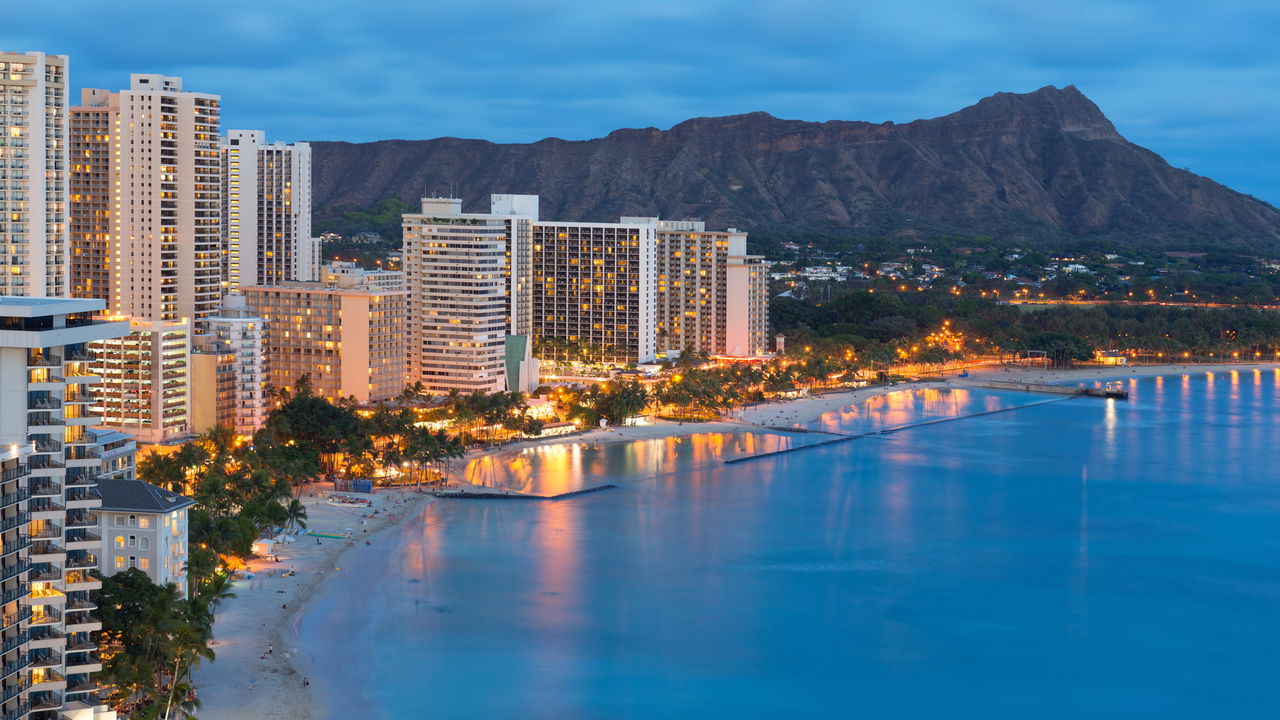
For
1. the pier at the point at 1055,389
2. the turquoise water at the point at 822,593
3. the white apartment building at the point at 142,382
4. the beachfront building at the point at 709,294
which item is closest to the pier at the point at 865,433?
the turquoise water at the point at 822,593

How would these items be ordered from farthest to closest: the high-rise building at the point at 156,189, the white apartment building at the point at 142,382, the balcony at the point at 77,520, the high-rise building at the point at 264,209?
the high-rise building at the point at 264,209 → the high-rise building at the point at 156,189 → the white apartment building at the point at 142,382 → the balcony at the point at 77,520

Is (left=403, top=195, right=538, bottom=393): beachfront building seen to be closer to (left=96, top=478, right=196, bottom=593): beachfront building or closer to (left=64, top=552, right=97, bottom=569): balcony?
(left=96, top=478, right=196, bottom=593): beachfront building

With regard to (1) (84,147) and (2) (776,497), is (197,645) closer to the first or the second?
(2) (776,497)

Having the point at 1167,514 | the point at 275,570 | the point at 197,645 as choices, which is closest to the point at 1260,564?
the point at 1167,514

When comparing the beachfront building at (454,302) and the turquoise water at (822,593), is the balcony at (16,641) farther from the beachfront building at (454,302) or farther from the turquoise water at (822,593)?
the beachfront building at (454,302)

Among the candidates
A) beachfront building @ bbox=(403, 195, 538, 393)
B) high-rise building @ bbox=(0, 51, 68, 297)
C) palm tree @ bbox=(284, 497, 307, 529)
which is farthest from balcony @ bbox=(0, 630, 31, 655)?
beachfront building @ bbox=(403, 195, 538, 393)

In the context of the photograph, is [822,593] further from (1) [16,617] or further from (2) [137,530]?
(1) [16,617]

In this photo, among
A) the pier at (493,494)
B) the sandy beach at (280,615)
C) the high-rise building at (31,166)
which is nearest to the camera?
the sandy beach at (280,615)
